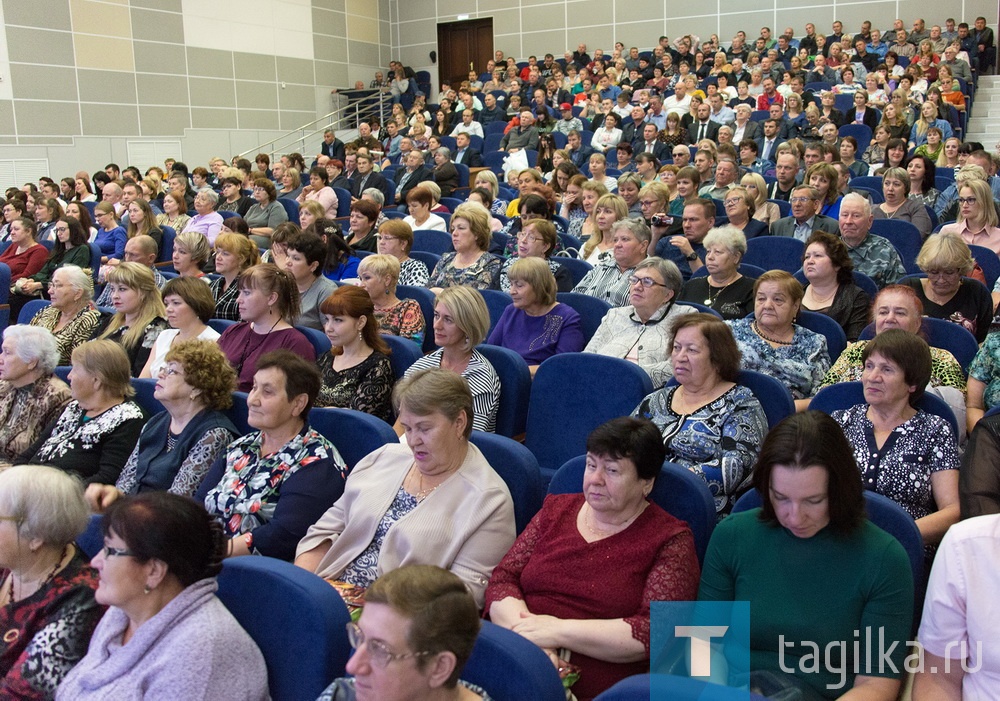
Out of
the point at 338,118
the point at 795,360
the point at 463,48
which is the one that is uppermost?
the point at 463,48

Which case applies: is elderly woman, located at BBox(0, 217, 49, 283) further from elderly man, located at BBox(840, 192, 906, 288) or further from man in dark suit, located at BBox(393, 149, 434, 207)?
elderly man, located at BBox(840, 192, 906, 288)

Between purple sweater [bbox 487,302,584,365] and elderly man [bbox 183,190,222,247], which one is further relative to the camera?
elderly man [bbox 183,190,222,247]

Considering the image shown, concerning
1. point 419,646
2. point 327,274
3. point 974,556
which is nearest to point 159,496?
point 419,646

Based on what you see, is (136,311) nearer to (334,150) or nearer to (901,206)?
(901,206)

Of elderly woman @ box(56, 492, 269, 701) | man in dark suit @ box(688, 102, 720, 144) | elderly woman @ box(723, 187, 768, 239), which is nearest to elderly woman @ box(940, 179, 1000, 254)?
elderly woman @ box(723, 187, 768, 239)

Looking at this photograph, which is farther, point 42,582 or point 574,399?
point 574,399

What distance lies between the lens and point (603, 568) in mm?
1818

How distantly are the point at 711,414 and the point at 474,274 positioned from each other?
2369 millimetres

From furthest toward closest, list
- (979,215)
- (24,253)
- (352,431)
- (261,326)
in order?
(24,253) < (979,215) < (261,326) < (352,431)

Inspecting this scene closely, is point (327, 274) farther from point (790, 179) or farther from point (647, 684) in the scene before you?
point (647, 684)

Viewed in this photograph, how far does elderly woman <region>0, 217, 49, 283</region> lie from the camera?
602cm

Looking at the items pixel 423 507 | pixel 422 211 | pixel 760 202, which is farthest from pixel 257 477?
pixel 760 202

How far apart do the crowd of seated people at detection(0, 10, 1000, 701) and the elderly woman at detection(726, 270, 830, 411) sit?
0.03ft

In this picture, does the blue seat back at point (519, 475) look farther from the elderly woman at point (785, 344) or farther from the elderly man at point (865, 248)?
the elderly man at point (865, 248)
